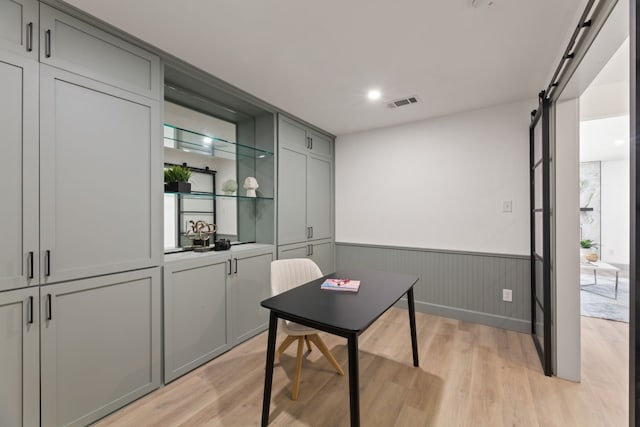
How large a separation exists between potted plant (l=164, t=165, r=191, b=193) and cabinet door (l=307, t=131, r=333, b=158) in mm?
1806

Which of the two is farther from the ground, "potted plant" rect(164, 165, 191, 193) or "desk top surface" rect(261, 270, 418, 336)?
"potted plant" rect(164, 165, 191, 193)

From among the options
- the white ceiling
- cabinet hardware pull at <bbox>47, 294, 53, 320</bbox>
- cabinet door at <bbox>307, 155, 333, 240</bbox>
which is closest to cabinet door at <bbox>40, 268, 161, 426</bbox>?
cabinet hardware pull at <bbox>47, 294, 53, 320</bbox>

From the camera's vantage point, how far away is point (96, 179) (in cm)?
170

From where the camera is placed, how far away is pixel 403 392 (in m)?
1.97

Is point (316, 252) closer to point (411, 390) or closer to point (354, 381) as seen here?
point (411, 390)

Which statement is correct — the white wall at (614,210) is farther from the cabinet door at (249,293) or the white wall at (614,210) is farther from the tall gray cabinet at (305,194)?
the cabinet door at (249,293)

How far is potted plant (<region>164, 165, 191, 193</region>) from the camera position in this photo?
88.4 inches

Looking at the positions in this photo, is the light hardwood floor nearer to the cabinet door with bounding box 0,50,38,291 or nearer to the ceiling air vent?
the cabinet door with bounding box 0,50,38,291

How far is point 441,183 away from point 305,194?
1.71m

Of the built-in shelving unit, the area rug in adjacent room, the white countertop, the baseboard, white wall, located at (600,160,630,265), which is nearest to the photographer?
the white countertop

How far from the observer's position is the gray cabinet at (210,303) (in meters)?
2.10

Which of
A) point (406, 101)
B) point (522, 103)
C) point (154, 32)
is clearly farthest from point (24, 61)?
point (522, 103)

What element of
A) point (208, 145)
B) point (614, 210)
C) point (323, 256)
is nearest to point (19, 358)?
point (208, 145)

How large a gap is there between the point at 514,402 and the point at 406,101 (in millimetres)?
2717
